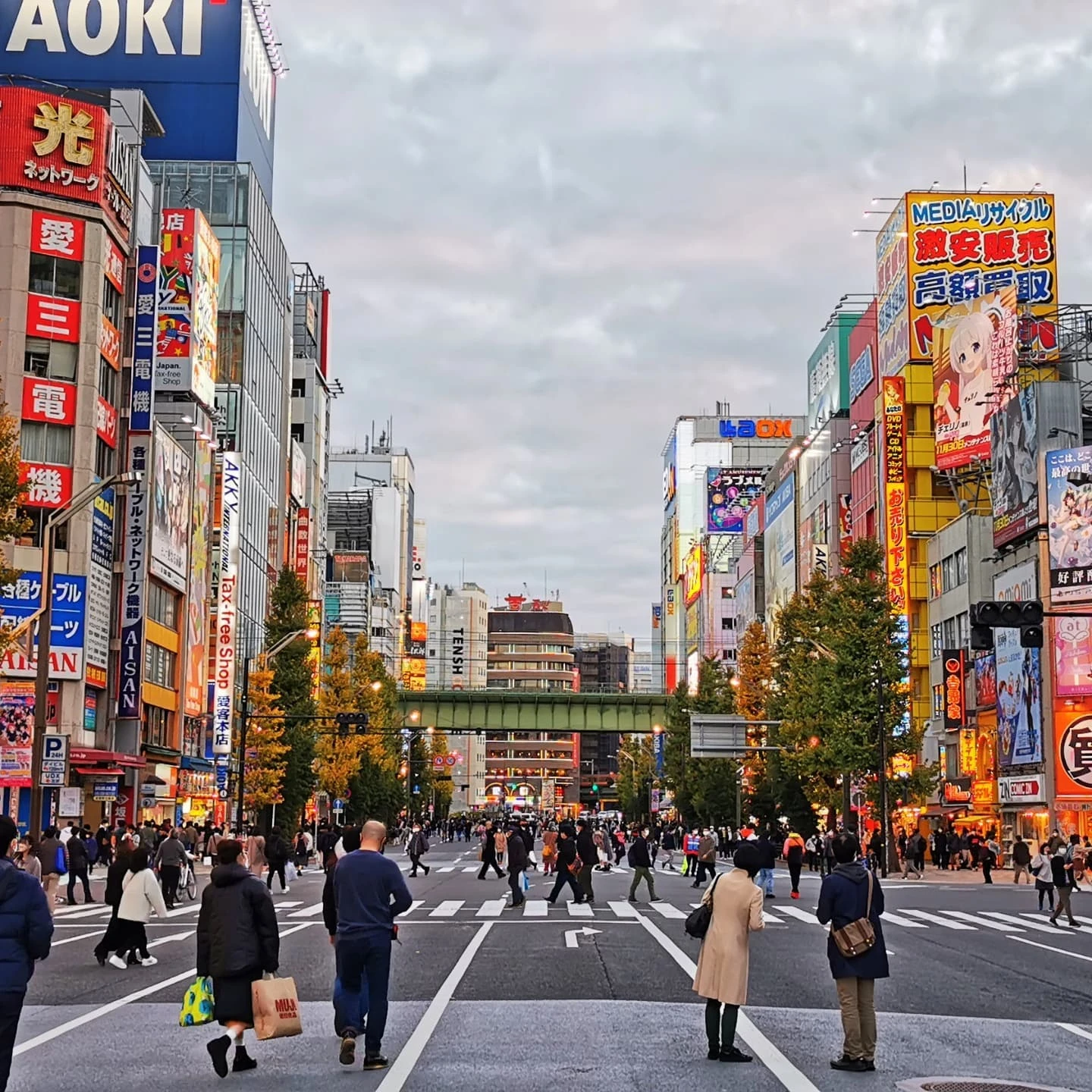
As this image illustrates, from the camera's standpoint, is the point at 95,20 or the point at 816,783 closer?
the point at 816,783

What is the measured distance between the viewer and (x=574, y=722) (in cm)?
9681

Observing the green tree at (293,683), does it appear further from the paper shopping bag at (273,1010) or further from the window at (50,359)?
the paper shopping bag at (273,1010)

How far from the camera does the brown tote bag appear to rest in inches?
449

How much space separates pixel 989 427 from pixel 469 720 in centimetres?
4015

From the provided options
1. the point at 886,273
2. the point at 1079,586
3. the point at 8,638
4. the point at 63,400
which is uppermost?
the point at 886,273

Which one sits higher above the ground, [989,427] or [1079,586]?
[989,427]

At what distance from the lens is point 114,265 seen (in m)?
59.0

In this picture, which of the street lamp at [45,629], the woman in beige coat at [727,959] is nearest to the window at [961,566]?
the street lamp at [45,629]

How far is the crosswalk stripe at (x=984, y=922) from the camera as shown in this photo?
2920 centimetres

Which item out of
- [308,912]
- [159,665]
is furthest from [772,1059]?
[159,665]

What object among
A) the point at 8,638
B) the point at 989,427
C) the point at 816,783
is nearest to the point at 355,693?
the point at 816,783

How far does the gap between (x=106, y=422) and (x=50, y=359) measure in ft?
10.3

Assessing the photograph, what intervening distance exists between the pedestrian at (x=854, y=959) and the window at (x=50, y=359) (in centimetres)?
4854

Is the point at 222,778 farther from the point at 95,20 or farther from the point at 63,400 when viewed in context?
the point at 95,20
